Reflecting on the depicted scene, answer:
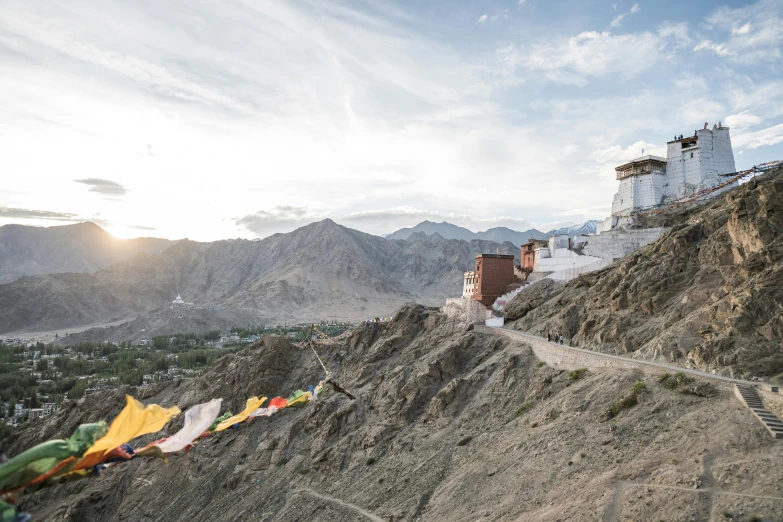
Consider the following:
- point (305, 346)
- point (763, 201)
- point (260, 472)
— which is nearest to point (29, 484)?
point (763, 201)

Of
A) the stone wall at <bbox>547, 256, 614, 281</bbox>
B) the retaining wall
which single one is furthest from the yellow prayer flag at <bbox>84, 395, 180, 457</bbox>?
the stone wall at <bbox>547, 256, 614, 281</bbox>

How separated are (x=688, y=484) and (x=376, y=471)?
667 inches

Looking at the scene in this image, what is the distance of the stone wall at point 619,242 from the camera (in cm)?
3772

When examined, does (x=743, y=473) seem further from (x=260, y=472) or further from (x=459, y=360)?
(x=260, y=472)

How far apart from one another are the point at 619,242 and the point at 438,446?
22396 mm

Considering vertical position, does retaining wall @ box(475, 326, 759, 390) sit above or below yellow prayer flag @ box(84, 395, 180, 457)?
below

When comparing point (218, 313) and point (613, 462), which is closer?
point (613, 462)

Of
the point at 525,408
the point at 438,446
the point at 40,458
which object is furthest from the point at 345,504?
the point at 40,458

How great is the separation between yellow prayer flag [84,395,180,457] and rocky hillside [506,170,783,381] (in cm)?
1906

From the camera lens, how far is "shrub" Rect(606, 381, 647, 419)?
62.1 ft

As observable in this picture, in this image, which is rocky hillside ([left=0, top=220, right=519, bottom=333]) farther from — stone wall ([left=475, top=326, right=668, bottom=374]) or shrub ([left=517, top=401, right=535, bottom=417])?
shrub ([left=517, top=401, right=535, bottom=417])

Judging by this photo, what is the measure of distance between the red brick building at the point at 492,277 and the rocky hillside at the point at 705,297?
8.17m

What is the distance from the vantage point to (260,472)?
33875 mm

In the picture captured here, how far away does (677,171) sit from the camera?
148ft
